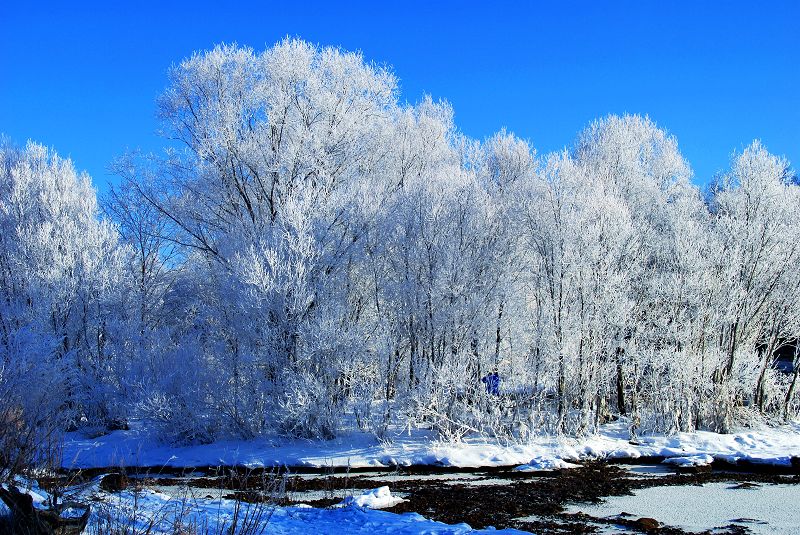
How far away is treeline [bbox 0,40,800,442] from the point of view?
55.1ft

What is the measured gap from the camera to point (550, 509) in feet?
32.2

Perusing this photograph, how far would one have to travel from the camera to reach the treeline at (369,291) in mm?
16797

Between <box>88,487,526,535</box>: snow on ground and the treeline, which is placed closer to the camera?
<box>88,487,526,535</box>: snow on ground

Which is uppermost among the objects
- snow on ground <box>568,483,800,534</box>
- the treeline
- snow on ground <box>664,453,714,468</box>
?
the treeline

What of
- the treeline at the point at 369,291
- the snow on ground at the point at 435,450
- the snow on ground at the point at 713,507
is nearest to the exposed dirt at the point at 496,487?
the snow on ground at the point at 713,507

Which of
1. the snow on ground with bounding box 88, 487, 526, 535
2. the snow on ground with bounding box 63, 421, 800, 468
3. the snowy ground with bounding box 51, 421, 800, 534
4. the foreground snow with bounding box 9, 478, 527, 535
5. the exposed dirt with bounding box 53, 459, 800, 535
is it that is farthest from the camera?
the snow on ground with bounding box 63, 421, 800, 468

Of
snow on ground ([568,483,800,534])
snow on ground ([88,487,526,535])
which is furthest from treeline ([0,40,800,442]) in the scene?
snow on ground ([88,487,526,535])

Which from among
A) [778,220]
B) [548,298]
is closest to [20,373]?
[548,298]

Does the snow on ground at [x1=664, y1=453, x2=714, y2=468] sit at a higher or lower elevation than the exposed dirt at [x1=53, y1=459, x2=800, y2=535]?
higher

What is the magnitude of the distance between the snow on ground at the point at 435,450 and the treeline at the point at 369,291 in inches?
18.2

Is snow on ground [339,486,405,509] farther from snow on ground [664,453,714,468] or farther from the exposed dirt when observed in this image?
snow on ground [664,453,714,468]

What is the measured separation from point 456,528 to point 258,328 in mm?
9976

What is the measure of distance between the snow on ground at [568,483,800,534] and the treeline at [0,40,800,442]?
537cm

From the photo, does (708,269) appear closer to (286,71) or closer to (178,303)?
(286,71)
